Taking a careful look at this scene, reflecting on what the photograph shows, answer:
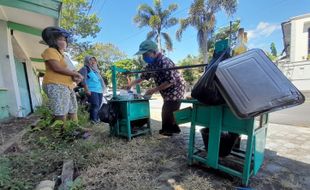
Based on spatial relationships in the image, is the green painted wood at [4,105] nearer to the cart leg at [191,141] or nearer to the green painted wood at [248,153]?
the cart leg at [191,141]

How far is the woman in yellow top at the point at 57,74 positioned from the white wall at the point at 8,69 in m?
2.22

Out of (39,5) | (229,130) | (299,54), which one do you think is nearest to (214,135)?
(229,130)

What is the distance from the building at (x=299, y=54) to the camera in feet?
38.6

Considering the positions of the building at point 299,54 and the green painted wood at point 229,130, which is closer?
the green painted wood at point 229,130

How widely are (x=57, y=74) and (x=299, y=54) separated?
14954 millimetres

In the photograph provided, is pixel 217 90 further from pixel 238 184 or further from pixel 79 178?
pixel 79 178

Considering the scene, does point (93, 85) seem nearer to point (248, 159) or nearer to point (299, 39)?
point (248, 159)

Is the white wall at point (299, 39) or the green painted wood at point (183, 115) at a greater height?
the white wall at point (299, 39)

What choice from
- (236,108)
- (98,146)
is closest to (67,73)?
(98,146)

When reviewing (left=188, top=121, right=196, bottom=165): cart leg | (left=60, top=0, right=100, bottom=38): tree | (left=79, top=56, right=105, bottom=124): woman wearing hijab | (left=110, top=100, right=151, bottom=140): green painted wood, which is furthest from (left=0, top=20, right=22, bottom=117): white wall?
(left=60, top=0, right=100, bottom=38): tree

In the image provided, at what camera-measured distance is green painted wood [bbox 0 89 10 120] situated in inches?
148

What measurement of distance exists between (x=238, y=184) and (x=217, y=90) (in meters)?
0.82

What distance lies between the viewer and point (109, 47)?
97.3 ft

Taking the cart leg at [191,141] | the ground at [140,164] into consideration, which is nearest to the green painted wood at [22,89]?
the ground at [140,164]
